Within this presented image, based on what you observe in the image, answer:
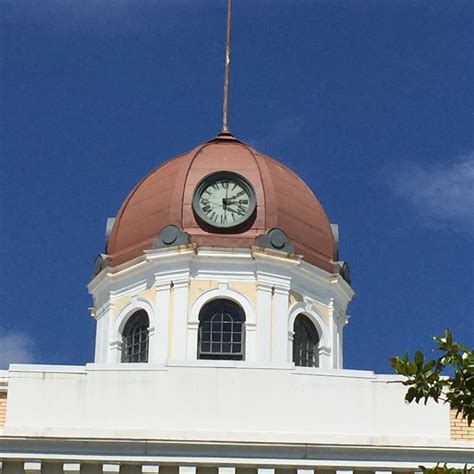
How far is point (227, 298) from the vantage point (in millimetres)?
31672

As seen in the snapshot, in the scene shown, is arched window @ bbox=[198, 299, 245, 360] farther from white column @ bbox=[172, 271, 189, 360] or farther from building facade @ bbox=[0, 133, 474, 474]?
white column @ bbox=[172, 271, 189, 360]

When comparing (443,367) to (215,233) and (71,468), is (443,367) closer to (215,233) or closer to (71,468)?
(71,468)

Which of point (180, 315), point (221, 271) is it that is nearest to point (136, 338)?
point (180, 315)

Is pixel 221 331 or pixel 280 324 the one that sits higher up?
pixel 280 324

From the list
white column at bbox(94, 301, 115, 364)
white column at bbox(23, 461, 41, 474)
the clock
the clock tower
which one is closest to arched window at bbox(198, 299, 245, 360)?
the clock tower

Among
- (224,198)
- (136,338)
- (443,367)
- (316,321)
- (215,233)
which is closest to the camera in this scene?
(443,367)

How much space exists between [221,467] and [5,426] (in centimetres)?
364

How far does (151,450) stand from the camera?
2570 cm

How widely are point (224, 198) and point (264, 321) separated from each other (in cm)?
268

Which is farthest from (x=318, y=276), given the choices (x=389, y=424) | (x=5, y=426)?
(x=5, y=426)

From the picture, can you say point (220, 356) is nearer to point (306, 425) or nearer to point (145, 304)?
point (145, 304)

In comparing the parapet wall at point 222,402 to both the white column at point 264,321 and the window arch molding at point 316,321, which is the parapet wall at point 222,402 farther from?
the window arch molding at point 316,321

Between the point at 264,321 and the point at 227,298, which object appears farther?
the point at 227,298

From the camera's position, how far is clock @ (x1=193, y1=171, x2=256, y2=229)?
32125mm
